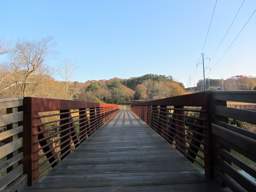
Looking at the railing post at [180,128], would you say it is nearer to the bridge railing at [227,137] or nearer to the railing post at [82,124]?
the bridge railing at [227,137]

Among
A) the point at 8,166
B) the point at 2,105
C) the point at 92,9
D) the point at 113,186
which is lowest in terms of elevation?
the point at 113,186

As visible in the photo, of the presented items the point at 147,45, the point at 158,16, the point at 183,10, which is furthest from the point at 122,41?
the point at 183,10

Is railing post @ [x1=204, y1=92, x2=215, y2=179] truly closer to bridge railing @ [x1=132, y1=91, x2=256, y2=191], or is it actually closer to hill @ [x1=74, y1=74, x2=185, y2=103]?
bridge railing @ [x1=132, y1=91, x2=256, y2=191]

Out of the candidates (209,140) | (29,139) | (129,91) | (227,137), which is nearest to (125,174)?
(209,140)

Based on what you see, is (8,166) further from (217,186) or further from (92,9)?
(92,9)

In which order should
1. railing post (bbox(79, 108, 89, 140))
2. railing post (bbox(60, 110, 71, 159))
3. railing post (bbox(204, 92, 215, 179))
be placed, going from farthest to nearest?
railing post (bbox(79, 108, 89, 140)), railing post (bbox(60, 110, 71, 159)), railing post (bbox(204, 92, 215, 179))

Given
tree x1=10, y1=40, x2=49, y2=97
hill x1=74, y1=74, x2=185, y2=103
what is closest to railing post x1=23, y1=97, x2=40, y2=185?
tree x1=10, y1=40, x2=49, y2=97

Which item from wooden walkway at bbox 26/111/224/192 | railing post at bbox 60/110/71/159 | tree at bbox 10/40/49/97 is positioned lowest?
wooden walkway at bbox 26/111/224/192

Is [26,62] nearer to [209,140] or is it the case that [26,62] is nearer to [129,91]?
[209,140]

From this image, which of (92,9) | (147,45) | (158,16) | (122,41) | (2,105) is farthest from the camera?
(147,45)

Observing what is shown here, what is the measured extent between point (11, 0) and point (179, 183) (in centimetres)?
1425

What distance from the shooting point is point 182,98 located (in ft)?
14.4

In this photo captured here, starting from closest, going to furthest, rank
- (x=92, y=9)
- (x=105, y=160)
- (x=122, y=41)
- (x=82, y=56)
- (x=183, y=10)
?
(x=105, y=160), (x=92, y=9), (x=183, y=10), (x=122, y=41), (x=82, y=56)

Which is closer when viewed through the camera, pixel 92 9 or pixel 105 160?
pixel 105 160
